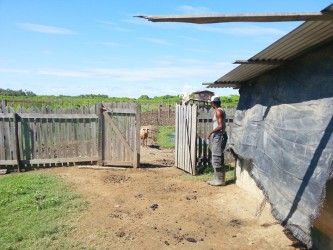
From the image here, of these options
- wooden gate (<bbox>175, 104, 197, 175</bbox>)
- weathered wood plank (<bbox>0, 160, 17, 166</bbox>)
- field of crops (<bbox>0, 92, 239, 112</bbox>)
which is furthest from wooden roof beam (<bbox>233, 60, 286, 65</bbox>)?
field of crops (<bbox>0, 92, 239, 112</bbox>)

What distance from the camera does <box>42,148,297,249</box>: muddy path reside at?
4.91 meters

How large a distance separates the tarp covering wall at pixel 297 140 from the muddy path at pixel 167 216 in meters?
0.76

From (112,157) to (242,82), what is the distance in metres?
4.66

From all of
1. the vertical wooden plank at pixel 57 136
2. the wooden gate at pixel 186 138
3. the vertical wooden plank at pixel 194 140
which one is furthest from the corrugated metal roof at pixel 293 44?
the vertical wooden plank at pixel 57 136

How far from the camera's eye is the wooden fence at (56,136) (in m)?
9.39

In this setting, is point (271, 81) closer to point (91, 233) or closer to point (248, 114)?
point (248, 114)

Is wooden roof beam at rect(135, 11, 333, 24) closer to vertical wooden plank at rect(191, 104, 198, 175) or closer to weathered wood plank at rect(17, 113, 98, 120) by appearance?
vertical wooden plank at rect(191, 104, 198, 175)

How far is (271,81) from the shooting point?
6145 mm

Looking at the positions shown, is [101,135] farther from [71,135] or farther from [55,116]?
[55,116]

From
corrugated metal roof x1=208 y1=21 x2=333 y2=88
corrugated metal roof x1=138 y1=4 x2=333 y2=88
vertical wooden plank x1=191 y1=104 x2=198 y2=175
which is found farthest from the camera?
vertical wooden plank x1=191 y1=104 x2=198 y2=175

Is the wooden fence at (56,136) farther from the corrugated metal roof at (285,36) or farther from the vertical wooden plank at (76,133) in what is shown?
the corrugated metal roof at (285,36)

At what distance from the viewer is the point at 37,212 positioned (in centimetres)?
595

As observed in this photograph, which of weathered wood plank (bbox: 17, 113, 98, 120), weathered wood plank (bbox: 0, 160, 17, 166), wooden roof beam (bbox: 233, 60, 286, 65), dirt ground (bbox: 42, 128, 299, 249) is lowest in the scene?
dirt ground (bbox: 42, 128, 299, 249)

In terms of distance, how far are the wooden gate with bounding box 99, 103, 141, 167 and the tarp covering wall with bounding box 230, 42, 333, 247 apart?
4.44 metres
